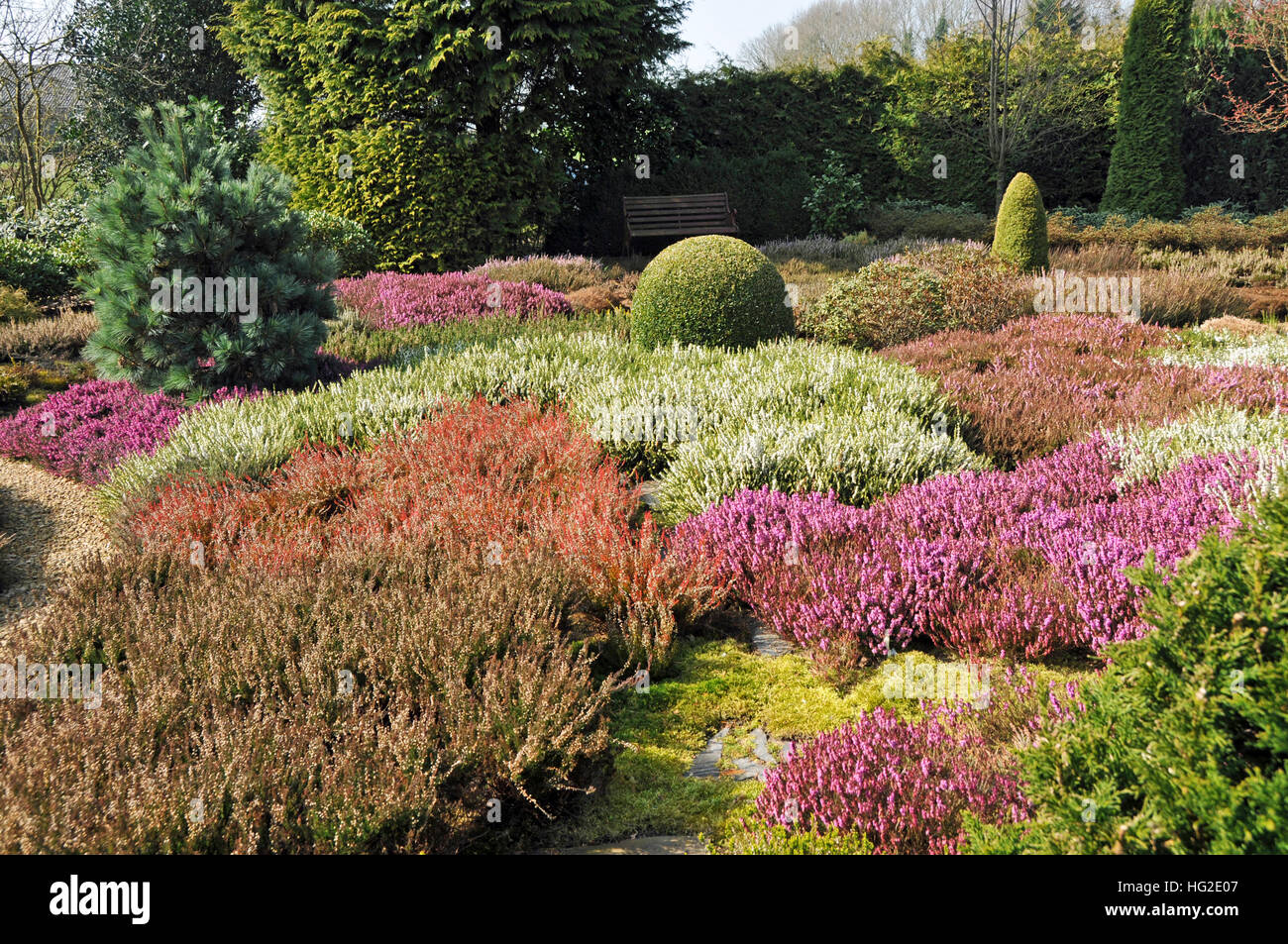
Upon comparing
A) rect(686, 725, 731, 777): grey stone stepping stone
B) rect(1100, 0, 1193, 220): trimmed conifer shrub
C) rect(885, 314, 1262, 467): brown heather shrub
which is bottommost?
rect(686, 725, 731, 777): grey stone stepping stone

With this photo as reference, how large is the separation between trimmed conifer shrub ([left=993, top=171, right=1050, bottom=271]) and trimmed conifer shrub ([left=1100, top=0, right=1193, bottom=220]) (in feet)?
28.7

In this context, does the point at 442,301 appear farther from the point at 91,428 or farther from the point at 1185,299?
the point at 1185,299

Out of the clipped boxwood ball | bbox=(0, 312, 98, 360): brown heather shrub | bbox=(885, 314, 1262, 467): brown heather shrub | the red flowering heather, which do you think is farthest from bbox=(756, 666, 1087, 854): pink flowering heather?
bbox=(0, 312, 98, 360): brown heather shrub

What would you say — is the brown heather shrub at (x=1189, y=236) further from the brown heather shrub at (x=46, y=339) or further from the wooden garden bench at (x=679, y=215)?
the brown heather shrub at (x=46, y=339)

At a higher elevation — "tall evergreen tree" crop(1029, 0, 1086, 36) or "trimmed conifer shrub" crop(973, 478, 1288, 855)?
"tall evergreen tree" crop(1029, 0, 1086, 36)

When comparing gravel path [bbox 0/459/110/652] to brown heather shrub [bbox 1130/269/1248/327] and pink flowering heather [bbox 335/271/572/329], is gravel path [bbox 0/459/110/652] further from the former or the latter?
brown heather shrub [bbox 1130/269/1248/327]

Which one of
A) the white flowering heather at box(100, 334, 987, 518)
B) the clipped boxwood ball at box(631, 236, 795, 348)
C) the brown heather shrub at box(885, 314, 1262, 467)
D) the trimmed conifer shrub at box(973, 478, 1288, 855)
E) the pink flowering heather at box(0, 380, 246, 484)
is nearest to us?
the trimmed conifer shrub at box(973, 478, 1288, 855)

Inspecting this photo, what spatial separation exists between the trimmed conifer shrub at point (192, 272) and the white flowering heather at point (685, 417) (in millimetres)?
775

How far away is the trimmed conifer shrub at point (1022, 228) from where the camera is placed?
12195 millimetres

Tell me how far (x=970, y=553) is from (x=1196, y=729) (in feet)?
8.20

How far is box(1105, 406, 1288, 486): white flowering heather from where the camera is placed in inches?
180

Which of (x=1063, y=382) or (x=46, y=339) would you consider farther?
(x=46, y=339)

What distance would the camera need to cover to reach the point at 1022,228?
1230 centimetres

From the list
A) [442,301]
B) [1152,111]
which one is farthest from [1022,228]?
[1152,111]
